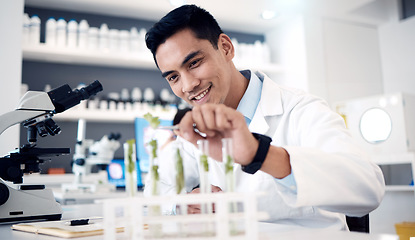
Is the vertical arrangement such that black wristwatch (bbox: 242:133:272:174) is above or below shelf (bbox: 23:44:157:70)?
below

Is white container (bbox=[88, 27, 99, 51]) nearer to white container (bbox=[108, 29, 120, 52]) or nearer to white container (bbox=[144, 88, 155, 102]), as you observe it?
white container (bbox=[108, 29, 120, 52])

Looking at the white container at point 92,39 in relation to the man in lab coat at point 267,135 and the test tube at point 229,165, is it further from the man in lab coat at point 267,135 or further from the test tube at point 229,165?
the test tube at point 229,165

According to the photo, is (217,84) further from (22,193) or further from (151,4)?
(151,4)

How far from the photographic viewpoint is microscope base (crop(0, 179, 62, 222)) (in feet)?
4.15

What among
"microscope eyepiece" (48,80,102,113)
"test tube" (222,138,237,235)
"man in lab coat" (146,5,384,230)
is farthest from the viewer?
"microscope eyepiece" (48,80,102,113)

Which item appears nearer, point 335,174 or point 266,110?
point 335,174

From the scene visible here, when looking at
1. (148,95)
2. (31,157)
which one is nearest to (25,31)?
(148,95)

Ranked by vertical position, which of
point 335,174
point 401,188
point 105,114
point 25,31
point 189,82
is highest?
point 25,31

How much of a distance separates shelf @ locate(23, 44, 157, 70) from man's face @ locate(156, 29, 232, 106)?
2.57 metres

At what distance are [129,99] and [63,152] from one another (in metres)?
2.62

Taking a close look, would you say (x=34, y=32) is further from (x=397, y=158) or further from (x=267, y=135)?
(x=397, y=158)

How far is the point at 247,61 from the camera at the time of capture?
4344 mm

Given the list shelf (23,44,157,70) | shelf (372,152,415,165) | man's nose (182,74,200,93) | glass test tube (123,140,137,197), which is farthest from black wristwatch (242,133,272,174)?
shelf (23,44,157,70)

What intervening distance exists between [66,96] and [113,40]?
2702 millimetres
